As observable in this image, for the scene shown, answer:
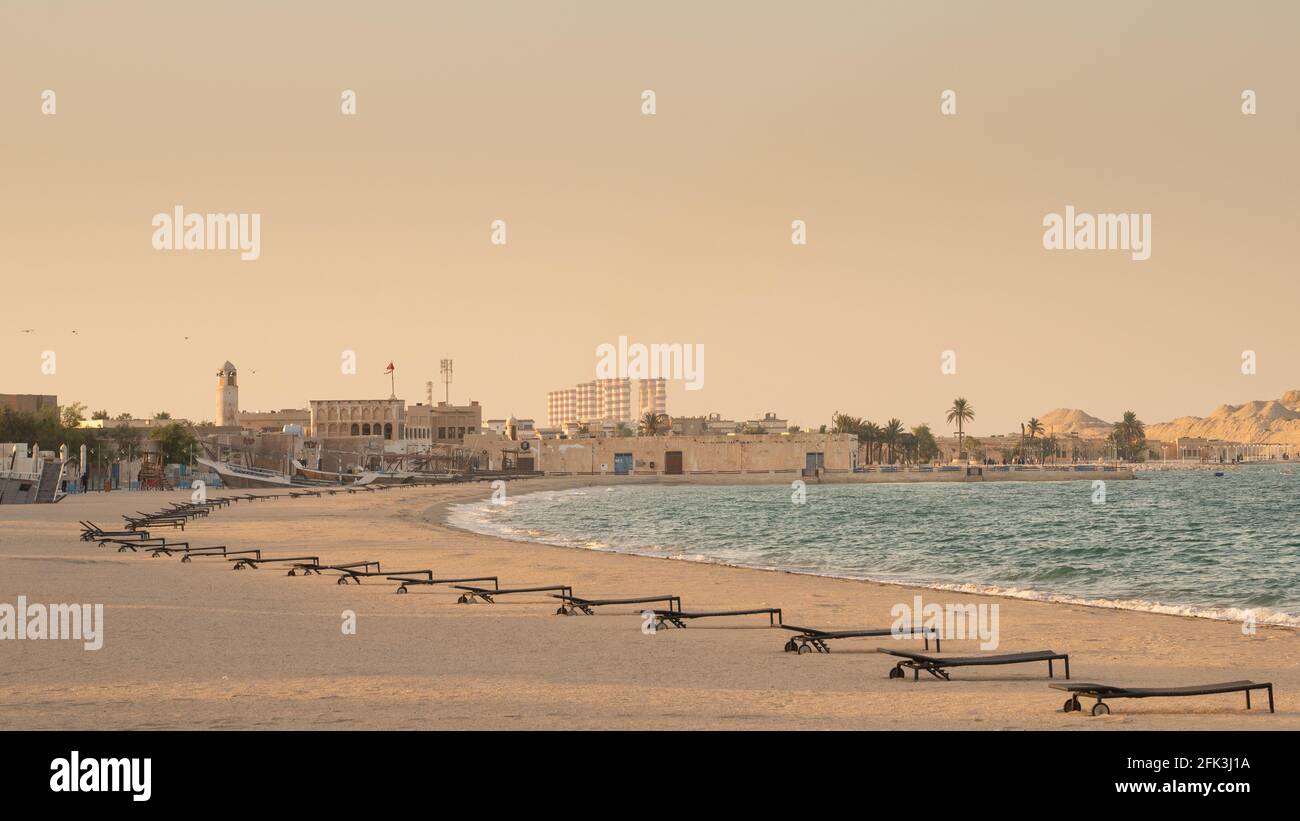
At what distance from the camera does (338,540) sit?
128ft

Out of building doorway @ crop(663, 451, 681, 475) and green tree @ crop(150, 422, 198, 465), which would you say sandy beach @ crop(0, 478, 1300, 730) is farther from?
building doorway @ crop(663, 451, 681, 475)

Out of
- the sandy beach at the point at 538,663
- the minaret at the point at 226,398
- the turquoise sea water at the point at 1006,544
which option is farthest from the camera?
the minaret at the point at 226,398

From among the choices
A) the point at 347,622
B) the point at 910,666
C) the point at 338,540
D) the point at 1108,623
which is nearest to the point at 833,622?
the point at 1108,623

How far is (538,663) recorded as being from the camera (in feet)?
42.9

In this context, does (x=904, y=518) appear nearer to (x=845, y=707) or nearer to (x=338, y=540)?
(x=338, y=540)

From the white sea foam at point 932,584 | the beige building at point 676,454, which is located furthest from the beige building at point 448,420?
the white sea foam at point 932,584

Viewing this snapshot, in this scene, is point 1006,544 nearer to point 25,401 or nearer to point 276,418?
point 25,401

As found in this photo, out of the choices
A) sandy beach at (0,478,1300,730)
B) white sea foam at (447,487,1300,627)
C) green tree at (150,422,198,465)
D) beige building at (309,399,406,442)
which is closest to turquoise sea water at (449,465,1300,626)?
white sea foam at (447,487,1300,627)

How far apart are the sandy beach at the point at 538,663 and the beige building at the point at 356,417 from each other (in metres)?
145

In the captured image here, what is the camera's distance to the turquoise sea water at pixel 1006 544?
26.2 metres

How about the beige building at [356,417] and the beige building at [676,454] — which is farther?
the beige building at [676,454]

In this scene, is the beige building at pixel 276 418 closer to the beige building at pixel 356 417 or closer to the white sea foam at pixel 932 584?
the beige building at pixel 356 417

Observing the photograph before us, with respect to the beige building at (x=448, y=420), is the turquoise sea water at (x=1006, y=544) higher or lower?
lower
